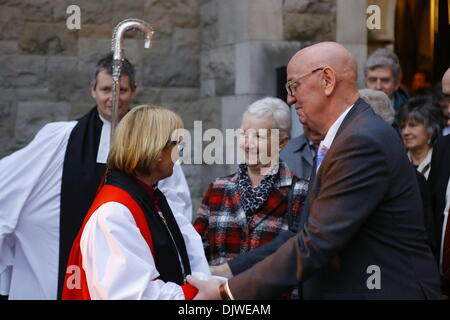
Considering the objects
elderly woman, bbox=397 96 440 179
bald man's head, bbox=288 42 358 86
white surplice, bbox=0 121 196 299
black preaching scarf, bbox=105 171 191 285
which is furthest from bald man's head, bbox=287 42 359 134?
elderly woman, bbox=397 96 440 179

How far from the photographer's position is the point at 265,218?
402 cm

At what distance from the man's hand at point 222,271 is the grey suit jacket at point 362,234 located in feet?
2.67

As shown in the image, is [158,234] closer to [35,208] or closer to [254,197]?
[254,197]

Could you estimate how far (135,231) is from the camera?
2900 millimetres

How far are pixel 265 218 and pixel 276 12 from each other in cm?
282

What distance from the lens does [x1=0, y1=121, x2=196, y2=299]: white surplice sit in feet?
16.0

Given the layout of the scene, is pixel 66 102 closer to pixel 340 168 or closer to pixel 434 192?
pixel 434 192

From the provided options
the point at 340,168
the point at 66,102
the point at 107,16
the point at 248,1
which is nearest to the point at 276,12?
the point at 248,1

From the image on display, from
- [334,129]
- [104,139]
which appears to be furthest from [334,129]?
[104,139]

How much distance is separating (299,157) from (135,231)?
2407mm

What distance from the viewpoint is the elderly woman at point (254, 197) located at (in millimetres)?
3990

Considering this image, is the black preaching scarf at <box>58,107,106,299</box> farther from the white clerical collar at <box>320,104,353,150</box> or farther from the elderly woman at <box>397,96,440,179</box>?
the white clerical collar at <box>320,104,353,150</box>

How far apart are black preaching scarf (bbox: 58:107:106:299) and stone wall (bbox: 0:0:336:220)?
5.84 ft

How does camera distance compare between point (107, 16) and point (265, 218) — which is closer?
point (265, 218)
